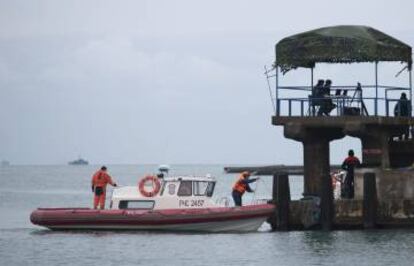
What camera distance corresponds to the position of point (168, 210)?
4419 centimetres

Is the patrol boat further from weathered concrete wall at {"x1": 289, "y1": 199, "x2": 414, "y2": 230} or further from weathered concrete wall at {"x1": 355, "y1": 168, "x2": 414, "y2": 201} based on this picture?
weathered concrete wall at {"x1": 355, "y1": 168, "x2": 414, "y2": 201}

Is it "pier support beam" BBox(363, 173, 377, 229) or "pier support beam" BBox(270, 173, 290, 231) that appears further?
"pier support beam" BBox(270, 173, 290, 231)

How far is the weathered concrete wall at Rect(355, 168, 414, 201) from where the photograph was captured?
141 ft

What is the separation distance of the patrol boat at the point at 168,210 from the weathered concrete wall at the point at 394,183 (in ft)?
13.0

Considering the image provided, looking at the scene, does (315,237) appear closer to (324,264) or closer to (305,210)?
(305,210)

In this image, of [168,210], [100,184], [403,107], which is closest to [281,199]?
[168,210]

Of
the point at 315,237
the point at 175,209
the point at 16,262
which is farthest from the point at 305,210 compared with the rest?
the point at 16,262

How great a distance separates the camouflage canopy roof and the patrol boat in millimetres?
5153

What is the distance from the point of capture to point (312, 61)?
149ft

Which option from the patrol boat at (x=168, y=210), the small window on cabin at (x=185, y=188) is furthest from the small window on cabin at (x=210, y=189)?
the small window on cabin at (x=185, y=188)

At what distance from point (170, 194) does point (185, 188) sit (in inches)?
21.0

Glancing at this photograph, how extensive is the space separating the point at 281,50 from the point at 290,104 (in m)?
2.20

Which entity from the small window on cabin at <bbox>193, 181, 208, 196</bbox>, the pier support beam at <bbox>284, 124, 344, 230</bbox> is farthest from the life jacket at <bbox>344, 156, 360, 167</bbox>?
the small window on cabin at <bbox>193, 181, 208, 196</bbox>

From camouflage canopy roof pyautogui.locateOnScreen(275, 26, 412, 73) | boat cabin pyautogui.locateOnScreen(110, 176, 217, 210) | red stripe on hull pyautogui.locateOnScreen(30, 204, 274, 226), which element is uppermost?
camouflage canopy roof pyautogui.locateOnScreen(275, 26, 412, 73)
